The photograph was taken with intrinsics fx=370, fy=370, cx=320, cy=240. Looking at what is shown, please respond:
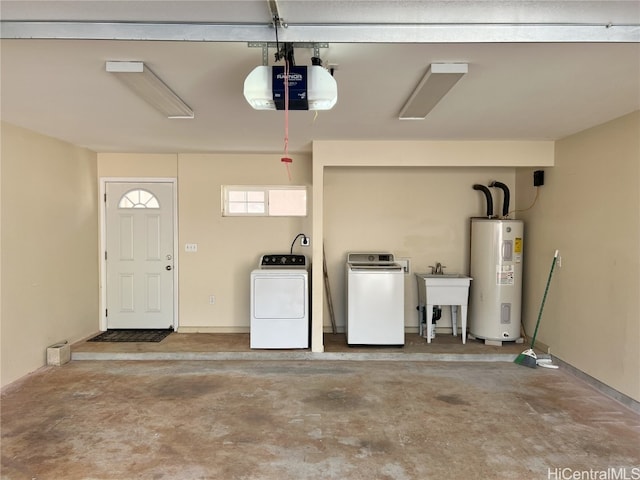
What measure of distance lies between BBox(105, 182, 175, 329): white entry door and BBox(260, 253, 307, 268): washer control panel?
1.34m

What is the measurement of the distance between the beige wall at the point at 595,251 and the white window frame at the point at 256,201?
2951 mm

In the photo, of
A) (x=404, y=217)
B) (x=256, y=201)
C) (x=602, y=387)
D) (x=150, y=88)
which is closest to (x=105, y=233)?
(x=256, y=201)

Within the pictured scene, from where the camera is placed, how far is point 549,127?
11.6ft

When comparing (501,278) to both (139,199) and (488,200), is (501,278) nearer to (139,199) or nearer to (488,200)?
(488,200)

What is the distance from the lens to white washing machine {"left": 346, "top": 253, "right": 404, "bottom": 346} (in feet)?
→ 14.0

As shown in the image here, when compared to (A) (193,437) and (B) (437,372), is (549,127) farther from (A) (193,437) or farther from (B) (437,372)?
(A) (193,437)

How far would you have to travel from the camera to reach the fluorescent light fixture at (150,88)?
7.05ft

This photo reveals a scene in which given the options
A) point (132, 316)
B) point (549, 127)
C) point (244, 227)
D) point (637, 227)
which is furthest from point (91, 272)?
point (637, 227)

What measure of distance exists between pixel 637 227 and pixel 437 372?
86.2 inches

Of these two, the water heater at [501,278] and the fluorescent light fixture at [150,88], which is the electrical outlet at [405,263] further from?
the fluorescent light fixture at [150,88]

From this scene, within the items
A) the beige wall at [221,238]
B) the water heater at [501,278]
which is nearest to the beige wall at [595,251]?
the water heater at [501,278]

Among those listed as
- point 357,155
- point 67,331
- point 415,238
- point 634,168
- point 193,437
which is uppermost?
point 357,155

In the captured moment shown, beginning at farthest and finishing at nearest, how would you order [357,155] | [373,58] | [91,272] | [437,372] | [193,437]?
[91,272] → [357,155] → [437,372] → [193,437] → [373,58]

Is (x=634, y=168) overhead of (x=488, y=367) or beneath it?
overhead
